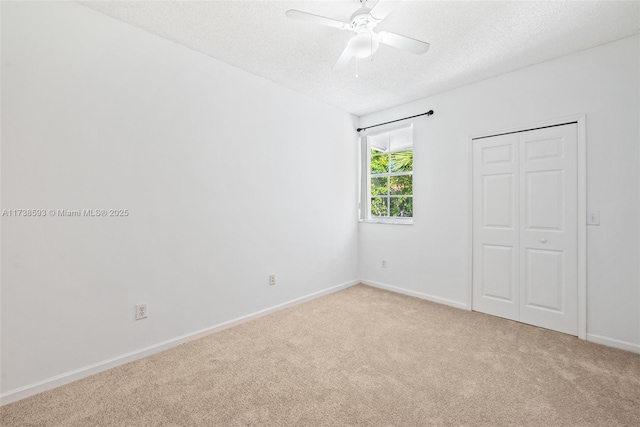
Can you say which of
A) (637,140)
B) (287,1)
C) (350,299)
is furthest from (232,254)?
(637,140)

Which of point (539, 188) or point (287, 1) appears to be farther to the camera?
point (539, 188)

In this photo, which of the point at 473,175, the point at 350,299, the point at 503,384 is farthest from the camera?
the point at 350,299

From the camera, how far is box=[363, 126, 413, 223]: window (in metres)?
3.81

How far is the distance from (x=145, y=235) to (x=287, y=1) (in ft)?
6.51

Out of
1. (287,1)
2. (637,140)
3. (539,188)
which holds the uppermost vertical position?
(287,1)

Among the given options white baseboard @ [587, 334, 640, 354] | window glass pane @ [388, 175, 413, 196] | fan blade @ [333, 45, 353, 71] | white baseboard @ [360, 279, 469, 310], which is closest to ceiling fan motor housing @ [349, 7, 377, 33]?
fan blade @ [333, 45, 353, 71]

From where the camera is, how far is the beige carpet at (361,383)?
157 cm

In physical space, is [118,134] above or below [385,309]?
above

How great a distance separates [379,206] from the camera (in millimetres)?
4148

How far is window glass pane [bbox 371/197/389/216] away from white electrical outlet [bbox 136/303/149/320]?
306 cm

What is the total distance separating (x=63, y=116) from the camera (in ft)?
6.06

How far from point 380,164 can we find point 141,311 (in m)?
3.33

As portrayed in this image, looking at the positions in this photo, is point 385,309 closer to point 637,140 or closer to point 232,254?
point 232,254

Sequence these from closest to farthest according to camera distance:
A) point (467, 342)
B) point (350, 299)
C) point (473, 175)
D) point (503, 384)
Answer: point (503, 384) < point (467, 342) < point (473, 175) < point (350, 299)
